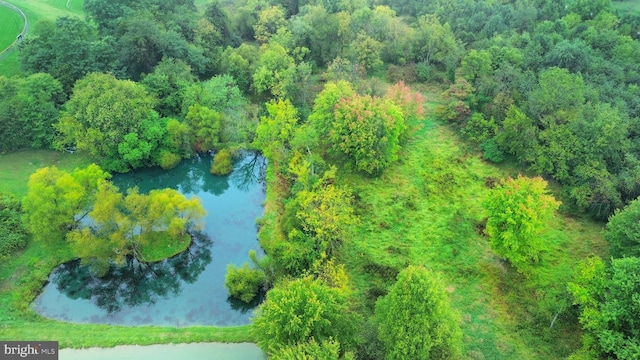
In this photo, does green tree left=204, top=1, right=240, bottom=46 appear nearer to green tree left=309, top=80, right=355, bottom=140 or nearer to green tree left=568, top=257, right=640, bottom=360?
green tree left=309, top=80, right=355, bottom=140

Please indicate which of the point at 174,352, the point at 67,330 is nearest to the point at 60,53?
the point at 67,330

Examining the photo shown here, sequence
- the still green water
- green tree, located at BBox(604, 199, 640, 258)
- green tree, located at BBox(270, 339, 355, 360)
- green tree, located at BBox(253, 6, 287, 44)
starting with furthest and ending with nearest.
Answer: green tree, located at BBox(253, 6, 287, 44), green tree, located at BBox(604, 199, 640, 258), the still green water, green tree, located at BBox(270, 339, 355, 360)

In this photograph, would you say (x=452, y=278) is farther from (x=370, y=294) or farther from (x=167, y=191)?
(x=167, y=191)

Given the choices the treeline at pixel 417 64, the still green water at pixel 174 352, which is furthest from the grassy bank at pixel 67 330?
the treeline at pixel 417 64

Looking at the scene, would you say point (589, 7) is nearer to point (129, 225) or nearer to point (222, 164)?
point (222, 164)

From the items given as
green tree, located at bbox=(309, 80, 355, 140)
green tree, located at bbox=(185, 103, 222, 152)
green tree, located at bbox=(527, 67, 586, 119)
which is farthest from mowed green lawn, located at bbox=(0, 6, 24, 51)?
green tree, located at bbox=(527, 67, 586, 119)

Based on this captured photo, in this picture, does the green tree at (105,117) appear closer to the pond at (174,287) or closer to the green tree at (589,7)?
the pond at (174,287)
